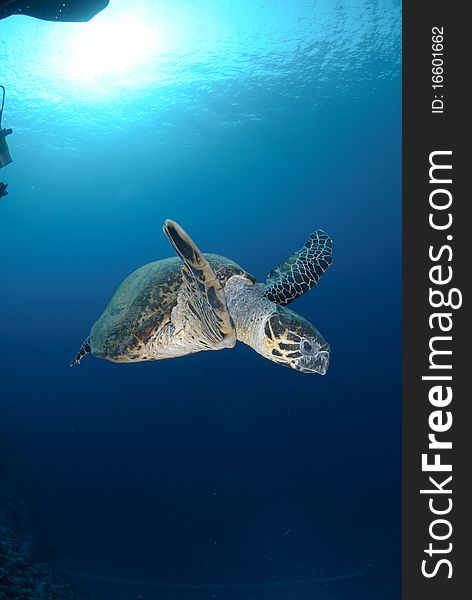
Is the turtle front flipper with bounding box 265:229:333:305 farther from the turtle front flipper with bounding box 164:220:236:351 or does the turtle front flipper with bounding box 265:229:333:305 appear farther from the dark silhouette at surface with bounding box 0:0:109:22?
the dark silhouette at surface with bounding box 0:0:109:22

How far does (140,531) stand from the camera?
14125 mm

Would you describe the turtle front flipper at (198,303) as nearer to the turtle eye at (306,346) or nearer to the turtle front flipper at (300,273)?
the turtle eye at (306,346)

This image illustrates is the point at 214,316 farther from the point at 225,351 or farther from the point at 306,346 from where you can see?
the point at 225,351

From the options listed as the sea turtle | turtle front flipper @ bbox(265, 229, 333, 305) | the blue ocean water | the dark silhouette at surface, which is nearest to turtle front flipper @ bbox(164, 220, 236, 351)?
the sea turtle

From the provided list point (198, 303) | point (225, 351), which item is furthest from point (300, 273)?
point (225, 351)

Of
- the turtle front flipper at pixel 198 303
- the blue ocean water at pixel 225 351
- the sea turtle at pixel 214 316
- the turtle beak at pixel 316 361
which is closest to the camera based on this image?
the turtle front flipper at pixel 198 303

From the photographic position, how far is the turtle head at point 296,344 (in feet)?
10.6

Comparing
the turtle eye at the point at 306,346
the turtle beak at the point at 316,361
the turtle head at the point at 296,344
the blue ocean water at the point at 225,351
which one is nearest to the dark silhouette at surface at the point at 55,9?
the turtle head at the point at 296,344

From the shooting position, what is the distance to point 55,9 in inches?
256

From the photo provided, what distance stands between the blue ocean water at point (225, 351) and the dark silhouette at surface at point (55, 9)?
9.19 metres

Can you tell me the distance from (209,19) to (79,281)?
152ft

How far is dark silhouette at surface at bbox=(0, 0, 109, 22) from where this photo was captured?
5820 mm

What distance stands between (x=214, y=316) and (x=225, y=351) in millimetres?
20034

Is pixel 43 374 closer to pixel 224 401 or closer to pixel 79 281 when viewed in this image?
pixel 224 401
